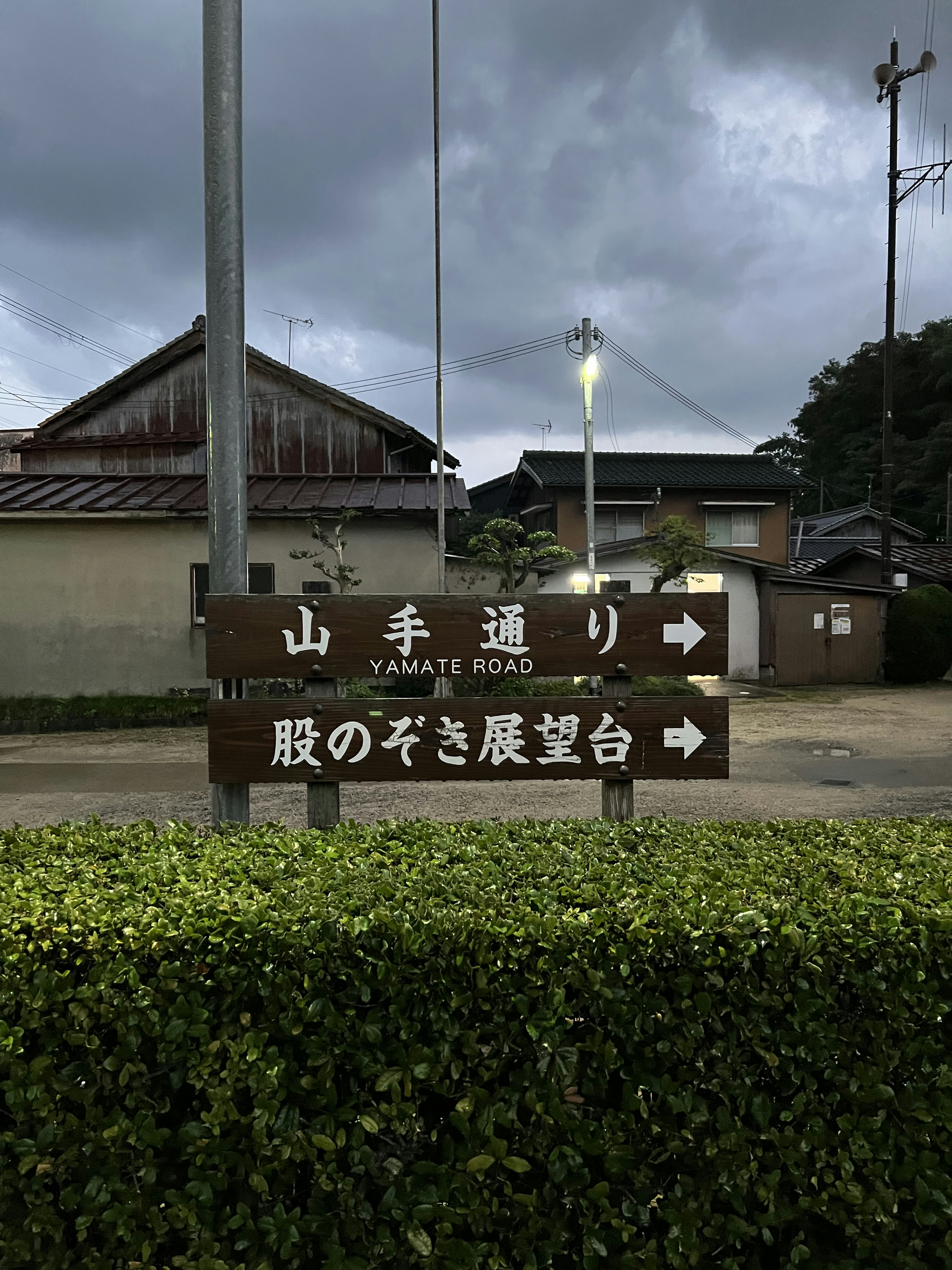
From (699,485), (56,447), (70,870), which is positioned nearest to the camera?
(70,870)

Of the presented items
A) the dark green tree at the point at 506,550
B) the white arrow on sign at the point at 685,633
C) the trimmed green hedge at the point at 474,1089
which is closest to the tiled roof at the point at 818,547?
A: the dark green tree at the point at 506,550

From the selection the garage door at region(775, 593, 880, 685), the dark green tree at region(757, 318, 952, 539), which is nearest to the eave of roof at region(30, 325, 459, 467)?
the garage door at region(775, 593, 880, 685)

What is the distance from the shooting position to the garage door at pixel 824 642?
21.3 metres

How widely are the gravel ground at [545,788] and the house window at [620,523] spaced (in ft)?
47.9

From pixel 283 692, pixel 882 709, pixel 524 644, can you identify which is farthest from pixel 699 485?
pixel 524 644

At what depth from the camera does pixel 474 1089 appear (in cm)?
189

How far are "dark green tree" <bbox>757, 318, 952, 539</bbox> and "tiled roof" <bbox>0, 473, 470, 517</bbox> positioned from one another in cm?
3042

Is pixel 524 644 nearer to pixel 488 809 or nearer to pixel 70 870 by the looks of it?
pixel 70 870

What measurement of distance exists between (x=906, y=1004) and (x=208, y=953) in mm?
1691

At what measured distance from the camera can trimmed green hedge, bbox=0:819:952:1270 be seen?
1.90 meters

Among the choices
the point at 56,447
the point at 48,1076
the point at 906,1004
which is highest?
the point at 56,447

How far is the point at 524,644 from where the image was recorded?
11.5ft

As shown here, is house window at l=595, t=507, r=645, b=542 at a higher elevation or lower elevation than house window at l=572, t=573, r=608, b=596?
higher

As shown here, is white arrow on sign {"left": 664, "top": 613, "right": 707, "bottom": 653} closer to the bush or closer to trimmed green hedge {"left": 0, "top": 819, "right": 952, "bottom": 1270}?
trimmed green hedge {"left": 0, "top": 819, "right": 952, "bottom": 1270}
